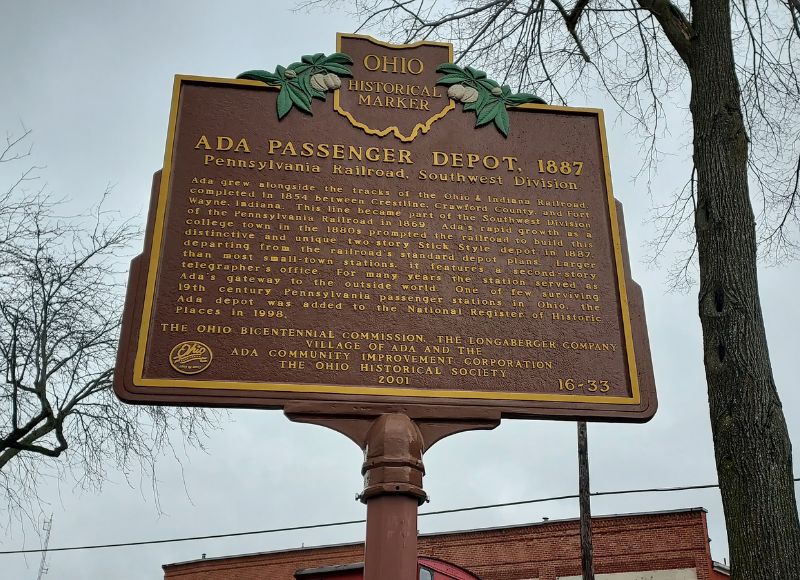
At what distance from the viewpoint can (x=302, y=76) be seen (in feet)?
20.2

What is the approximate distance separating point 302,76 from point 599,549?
19397mm

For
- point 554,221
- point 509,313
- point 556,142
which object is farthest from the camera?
point 556,142

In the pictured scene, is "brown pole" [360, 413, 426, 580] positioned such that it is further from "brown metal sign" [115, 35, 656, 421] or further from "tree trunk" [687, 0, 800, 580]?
"tree trunk" [687, 0, 800, 580]

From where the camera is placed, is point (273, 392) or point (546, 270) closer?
point (273, 392)

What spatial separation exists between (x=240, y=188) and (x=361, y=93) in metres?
1.34

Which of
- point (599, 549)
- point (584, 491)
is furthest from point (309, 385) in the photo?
point (599, 549)

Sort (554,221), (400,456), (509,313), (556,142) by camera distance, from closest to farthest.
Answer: (400,456) < (509,313) < (554,221) < (556,142)

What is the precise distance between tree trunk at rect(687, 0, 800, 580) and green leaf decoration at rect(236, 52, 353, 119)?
370 cm

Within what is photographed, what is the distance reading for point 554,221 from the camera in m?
5.88

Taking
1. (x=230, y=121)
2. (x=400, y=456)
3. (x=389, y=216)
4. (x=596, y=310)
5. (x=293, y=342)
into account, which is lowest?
(x=400, y=456)

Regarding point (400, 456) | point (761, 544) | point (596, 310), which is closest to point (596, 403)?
point (596, 310)

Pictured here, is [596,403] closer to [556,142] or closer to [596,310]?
[596,310]

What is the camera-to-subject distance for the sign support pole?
482cm

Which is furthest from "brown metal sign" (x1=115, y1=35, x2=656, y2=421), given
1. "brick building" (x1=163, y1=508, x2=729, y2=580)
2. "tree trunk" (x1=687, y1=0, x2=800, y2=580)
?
"brick building" (x1=163, y1=508, x2=729, y2=580)
